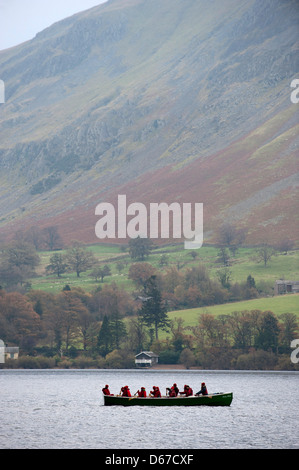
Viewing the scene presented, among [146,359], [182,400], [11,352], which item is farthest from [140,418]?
[11,352]

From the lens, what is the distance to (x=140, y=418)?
9169 cm

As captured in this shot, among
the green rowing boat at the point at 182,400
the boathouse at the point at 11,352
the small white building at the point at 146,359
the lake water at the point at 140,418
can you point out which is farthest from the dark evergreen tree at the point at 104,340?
the green rowing boat at the point at 182,400

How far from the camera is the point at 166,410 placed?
102188 millimetres

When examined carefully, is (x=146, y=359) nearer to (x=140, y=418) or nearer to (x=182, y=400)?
(x=140, y=418)

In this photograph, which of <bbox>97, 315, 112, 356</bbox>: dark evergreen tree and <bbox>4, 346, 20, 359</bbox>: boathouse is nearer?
<bbox>4, 346, 20, 359</bbox>: boathouse

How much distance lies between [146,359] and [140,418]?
2690 inches

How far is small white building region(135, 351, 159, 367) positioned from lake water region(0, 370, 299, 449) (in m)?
11.9

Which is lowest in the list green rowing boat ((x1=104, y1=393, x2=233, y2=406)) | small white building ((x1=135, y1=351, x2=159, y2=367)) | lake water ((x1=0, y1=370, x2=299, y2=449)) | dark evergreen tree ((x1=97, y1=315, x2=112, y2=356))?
lake water ((x1=0, y1=370, x2=299, y2=449))

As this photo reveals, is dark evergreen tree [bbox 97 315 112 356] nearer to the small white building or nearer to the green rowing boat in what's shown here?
the small white building

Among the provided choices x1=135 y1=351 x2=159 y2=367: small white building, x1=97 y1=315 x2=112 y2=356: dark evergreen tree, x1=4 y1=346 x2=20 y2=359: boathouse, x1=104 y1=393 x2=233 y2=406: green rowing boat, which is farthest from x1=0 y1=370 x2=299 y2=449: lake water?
x1=97 y1=315 x2=112 y2=356: dark evergreen tree

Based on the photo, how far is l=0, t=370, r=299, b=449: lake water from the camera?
7419 centimetres

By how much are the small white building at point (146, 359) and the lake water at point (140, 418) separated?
11.9m
